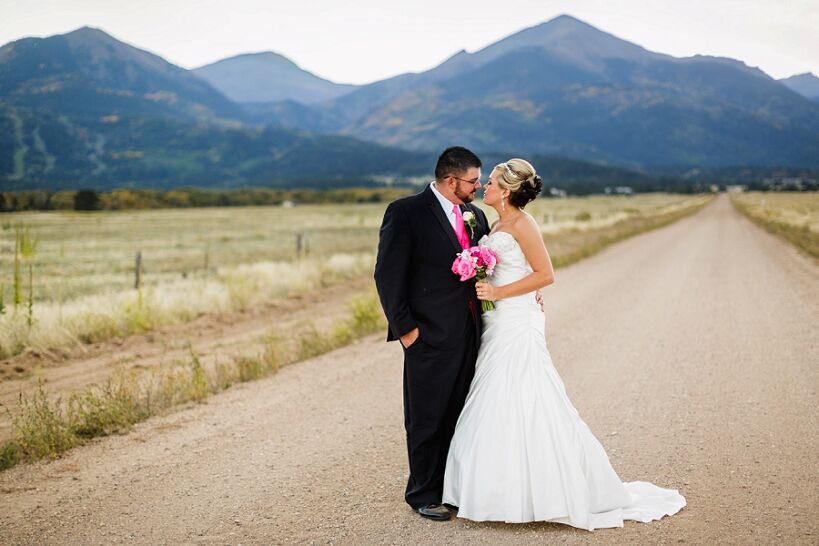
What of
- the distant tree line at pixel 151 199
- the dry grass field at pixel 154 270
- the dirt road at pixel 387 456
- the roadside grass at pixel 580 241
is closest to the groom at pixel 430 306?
the dirt road at pixel 387 456

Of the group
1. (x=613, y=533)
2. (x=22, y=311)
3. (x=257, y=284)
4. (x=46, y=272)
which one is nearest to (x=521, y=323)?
(x=613, y=533)

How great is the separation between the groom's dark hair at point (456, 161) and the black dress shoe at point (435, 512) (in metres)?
2.18

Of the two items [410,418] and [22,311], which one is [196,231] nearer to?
[22,311]

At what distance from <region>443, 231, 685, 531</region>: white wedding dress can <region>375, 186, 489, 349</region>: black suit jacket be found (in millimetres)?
314

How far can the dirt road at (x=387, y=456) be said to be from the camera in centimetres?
424

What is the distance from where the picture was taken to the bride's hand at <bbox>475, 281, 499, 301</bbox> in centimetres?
438

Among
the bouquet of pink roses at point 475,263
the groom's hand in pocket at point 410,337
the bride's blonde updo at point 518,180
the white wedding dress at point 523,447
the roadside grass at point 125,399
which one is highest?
the bride's blonde updo at point 518,180

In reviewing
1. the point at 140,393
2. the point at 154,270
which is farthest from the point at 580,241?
the point at 140,393

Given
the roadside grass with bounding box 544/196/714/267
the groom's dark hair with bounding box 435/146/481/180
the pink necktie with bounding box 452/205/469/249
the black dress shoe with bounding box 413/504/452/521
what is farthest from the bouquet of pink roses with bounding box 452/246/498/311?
the roadside grass with bounding box 544/196/714/267

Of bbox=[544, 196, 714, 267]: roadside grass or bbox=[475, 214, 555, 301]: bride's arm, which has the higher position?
bbox=[475, 214, 555, 301]: bride's arm

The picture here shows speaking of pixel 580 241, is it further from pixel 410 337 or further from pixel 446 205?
pixel 410 337

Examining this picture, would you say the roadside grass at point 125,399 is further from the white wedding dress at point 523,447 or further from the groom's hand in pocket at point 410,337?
the white wedding dress at point 523,447

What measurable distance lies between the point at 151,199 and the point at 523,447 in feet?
293

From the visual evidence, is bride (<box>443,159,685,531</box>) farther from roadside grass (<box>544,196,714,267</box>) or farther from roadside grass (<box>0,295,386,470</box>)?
roadside grass (<box>544,196,714,267</box>)
